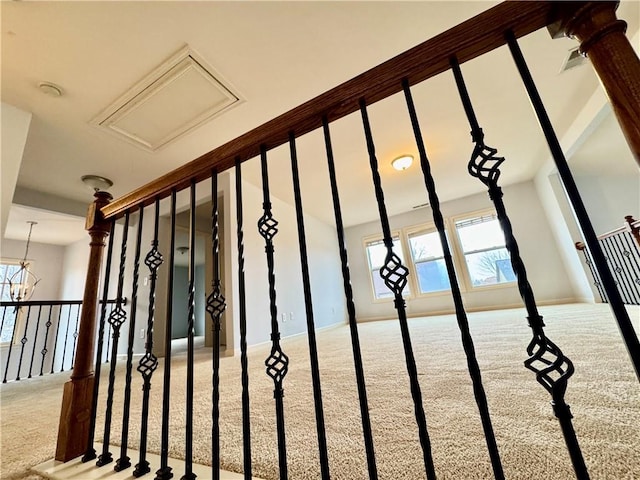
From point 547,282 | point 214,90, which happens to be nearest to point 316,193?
point 214,90

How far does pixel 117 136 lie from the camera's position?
102 inches

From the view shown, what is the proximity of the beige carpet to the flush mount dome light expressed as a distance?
2487 millimetres

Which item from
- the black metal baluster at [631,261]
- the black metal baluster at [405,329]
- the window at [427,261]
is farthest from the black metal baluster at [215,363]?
the window at [427,261]

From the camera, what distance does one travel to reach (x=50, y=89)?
6.64 ft

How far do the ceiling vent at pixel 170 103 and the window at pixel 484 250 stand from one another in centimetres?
467

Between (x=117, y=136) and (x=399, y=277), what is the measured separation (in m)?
3.09

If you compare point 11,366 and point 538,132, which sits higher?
point 538,132

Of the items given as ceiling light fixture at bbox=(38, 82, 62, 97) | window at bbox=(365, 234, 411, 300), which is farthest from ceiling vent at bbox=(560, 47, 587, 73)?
ceiling light fixture at bbox=(38, 82, 62, 97)

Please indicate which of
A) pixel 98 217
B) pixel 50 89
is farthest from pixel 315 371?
pixel 50 89

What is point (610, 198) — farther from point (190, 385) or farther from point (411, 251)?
point (190, 385)

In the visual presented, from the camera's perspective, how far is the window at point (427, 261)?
5.34 m

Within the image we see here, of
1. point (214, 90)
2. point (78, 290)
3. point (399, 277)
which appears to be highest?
point (214, 90)

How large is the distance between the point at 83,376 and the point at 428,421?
3.90 ft

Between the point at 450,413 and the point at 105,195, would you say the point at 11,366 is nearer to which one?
the point at 105,195
